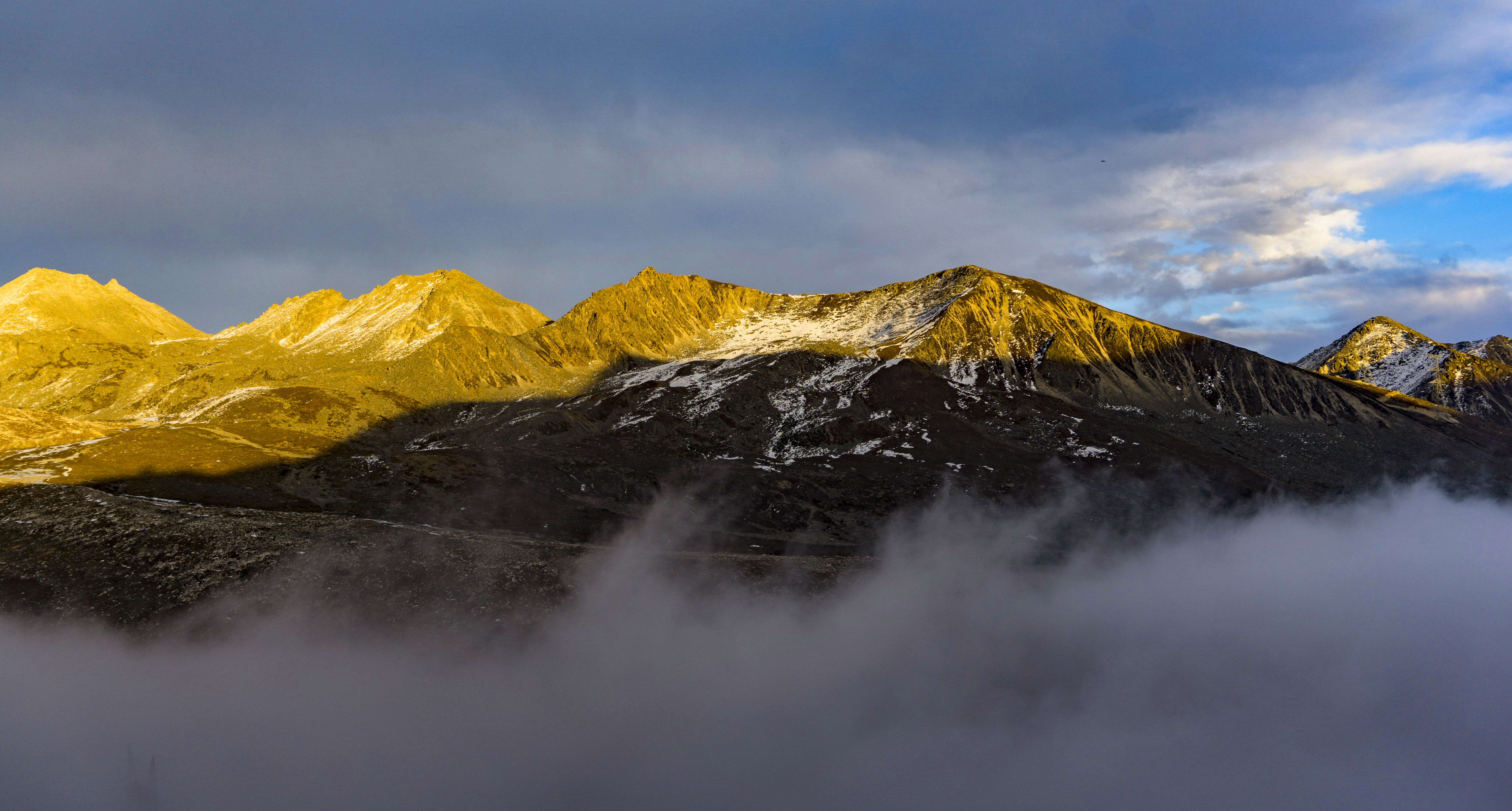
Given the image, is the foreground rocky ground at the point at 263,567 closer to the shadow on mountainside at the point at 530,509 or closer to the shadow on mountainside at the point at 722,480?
the shadow on mountainside at the point at 530,509

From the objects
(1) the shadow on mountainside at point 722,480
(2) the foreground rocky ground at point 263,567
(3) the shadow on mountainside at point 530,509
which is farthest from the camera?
(1) the shadow on mountainside at point 722,480

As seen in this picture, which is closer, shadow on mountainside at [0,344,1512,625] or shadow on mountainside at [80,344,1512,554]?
shadow on mountainside at [0,344,1512,625]

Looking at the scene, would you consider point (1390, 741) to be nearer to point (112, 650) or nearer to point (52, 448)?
point (112, 650)

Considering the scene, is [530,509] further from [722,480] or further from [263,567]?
[263,567]

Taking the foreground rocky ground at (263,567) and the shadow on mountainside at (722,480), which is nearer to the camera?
the foreground rocky ground at (263,567)

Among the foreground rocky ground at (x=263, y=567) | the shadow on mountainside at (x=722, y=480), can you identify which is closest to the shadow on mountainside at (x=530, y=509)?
the foreground rocky ground at (x=263, y=567)

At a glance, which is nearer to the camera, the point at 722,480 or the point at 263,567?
the point at 263,567

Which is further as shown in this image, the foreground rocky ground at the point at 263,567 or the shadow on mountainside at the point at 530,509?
the shadow on mountainside at the point at 530,509

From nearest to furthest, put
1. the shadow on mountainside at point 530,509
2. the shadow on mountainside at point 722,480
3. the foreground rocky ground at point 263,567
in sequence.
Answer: the foreground rocky ground at point 263,567
the shadow on mountainside at point 530,509
the shadow on mountainside at point 722,480

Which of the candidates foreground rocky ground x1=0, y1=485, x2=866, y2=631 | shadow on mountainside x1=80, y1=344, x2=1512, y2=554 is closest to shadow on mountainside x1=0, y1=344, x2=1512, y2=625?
foreground rocky ground x1=0, y1=485, x2=866, y2=631

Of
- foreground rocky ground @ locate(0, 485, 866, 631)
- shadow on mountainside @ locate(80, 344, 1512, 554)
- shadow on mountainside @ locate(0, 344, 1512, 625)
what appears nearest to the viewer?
foreground rocky ground @ locate(0, 485, 866, 631)

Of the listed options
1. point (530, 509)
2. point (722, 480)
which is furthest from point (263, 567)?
point (722, 480)

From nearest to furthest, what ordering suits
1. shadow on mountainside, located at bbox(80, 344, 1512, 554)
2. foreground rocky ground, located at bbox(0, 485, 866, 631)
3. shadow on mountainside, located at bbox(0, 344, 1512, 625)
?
foreground rocky ground, located at bbox(0, 485, 866, 631) < shadow on mountainside, located at bbox(0, 344, 1512, 625) < shadow on mountainside, located at bbox(80, 344, 1512, 554)

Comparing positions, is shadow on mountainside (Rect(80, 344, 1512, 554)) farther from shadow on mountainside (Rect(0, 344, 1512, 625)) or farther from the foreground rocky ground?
the foreground rocky ground
